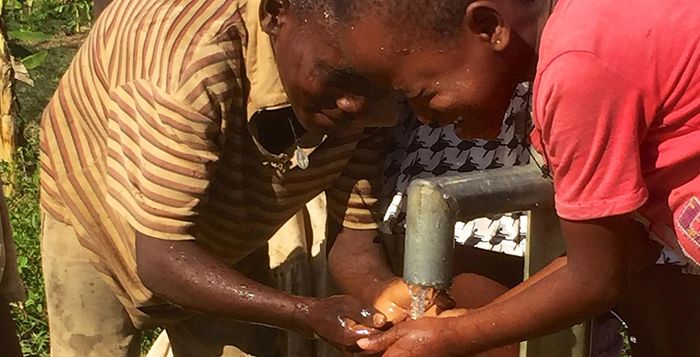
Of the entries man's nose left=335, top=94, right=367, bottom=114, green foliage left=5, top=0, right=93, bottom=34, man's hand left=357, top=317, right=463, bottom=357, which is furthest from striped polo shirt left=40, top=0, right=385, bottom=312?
green foliage left=5, top=0, right=93, bottom=34

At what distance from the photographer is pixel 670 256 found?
8.05 feet

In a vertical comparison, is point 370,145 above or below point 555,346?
above

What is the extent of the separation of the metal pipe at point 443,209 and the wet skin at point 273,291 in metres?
0.33

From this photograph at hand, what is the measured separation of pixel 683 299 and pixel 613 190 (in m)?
0.75

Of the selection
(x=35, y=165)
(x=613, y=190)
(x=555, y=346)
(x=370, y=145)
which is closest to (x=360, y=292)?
(x=370, y=145)

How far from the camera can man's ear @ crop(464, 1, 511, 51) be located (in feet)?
6.19

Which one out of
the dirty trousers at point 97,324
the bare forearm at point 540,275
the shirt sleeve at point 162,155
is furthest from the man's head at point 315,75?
the dirty trousers at point 97,324

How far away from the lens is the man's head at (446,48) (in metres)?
1.90

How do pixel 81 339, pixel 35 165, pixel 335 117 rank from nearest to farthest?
1. pixel 335 117
2. pixel 81 339
3. pixel 35 165

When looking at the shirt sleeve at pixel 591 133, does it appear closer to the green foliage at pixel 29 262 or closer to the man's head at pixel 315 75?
the man's head at pixel 315 75

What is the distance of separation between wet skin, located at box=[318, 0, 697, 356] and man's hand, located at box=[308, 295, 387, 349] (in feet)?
0.64

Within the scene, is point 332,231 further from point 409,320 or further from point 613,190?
point 613,190

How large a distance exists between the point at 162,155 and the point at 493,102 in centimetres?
63

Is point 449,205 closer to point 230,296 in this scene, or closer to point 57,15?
point 230,296
